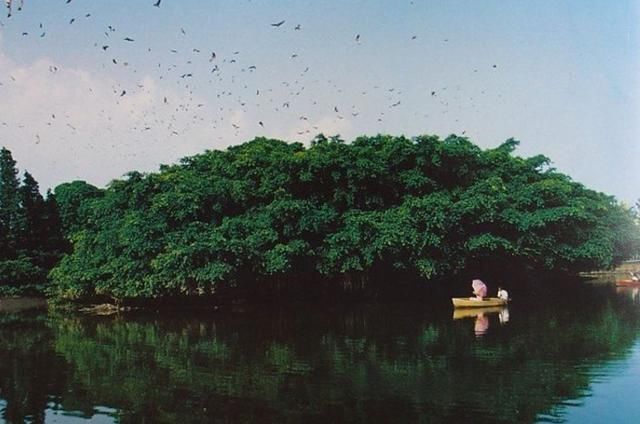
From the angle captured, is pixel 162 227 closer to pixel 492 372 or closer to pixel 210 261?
pixel 210 261

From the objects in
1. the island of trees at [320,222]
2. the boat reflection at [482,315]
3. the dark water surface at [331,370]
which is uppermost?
the island of trees at [320,222]

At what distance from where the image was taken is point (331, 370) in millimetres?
13305

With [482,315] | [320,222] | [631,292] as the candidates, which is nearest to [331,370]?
[482,315]

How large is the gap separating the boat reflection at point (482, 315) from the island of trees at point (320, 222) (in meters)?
3.01

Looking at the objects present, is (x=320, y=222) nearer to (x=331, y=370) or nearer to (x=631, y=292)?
(x=331, y=370)

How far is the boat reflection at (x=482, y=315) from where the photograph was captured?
19406 mm

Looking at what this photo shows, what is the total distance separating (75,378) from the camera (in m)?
13.4

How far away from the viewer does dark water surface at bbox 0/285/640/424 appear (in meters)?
10.3

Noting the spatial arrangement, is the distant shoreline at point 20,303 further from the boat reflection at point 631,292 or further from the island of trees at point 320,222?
the boat reflection at point 631,292

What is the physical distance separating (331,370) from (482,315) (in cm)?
1117

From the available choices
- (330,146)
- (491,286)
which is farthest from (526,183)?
(330,146)

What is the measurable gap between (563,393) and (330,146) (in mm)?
18948

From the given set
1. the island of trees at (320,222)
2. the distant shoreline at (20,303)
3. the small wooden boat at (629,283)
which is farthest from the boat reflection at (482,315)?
the distant shoreline at (20,303)

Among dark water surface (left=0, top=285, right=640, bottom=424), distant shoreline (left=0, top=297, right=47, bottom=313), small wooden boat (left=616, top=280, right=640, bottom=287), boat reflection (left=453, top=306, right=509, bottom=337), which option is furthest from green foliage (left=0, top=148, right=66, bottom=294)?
small wooden boat (left=616, top=280, right=640, bottom=287)
